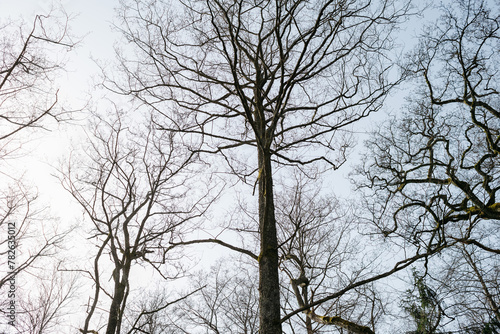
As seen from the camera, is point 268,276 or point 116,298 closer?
point 268,276

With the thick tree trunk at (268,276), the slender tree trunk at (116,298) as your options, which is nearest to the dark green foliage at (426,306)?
the thick tree trunk at (268,276)

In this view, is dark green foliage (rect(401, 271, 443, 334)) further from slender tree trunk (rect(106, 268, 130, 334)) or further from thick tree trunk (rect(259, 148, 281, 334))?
slender tree trunk (rect(106, 268, 130, 334))

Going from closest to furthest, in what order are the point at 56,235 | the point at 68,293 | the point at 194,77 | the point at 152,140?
the point at 194,77 < the point at 152,140 < the point at 56,235 < the point at 68,293

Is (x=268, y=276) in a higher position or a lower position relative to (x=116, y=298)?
lower

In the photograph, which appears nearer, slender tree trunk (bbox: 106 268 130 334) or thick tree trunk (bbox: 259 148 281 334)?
thick tree trunk (bbox: 259 148 281 334)

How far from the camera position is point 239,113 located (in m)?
5.05

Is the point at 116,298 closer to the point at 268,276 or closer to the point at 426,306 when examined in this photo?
the point at 268,276

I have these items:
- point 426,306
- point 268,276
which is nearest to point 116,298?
point 268,276

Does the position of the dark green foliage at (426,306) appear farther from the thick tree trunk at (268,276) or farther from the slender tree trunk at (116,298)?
the slender tree trunk at (116,298)

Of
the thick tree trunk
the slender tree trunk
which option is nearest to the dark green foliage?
the thick tree trunk

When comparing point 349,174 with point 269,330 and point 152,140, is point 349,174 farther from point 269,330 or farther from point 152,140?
point 269,330

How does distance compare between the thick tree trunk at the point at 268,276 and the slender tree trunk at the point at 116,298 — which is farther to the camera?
the slender tree trunk at the point at 116,298

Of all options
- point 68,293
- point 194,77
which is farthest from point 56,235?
point 68,293

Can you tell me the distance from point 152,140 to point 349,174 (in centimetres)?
503
